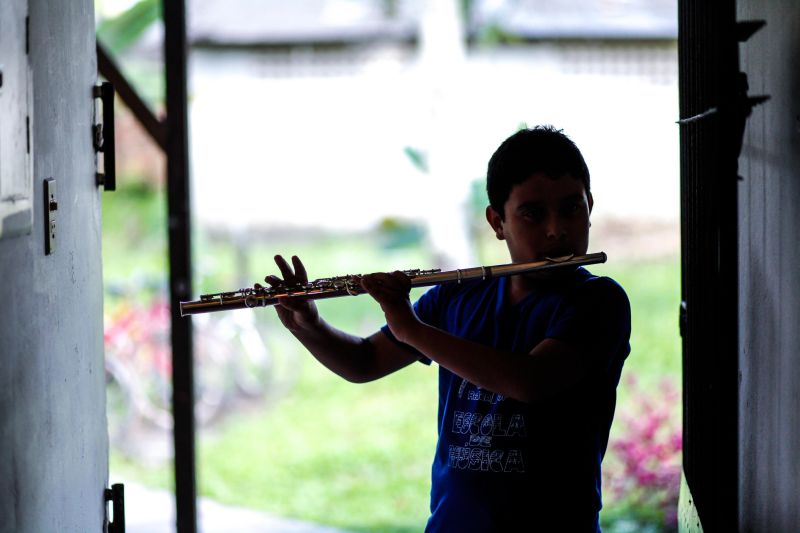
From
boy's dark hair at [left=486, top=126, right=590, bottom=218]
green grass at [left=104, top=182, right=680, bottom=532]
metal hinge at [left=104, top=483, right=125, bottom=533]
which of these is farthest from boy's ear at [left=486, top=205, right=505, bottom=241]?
green grass at [left=104, top=182, right=680, bottom=532]

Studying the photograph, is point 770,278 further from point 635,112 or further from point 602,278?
point 635,112

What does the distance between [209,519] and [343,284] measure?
3.47 metres

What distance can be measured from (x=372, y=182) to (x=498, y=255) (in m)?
1.12

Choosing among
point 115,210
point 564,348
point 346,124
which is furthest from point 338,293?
point 115,210

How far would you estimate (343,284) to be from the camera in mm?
1948

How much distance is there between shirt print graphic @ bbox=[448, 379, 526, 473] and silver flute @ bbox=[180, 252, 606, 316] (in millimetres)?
198

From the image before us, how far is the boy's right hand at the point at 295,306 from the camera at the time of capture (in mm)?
1990

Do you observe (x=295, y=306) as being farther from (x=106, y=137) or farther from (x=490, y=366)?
(x=106, y=137)

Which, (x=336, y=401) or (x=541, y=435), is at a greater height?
(x=541, y=435)

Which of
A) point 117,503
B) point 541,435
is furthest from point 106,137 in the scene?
point 541,435

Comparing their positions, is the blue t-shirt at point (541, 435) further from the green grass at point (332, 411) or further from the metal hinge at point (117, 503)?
the green grass at point (332, 411)

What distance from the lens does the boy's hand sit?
1783mm

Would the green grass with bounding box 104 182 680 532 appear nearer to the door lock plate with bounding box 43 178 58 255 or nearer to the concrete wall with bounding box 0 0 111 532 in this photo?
the concrete wall with bounding box 0 0 111 532

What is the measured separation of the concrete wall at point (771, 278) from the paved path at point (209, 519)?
3.36 m
